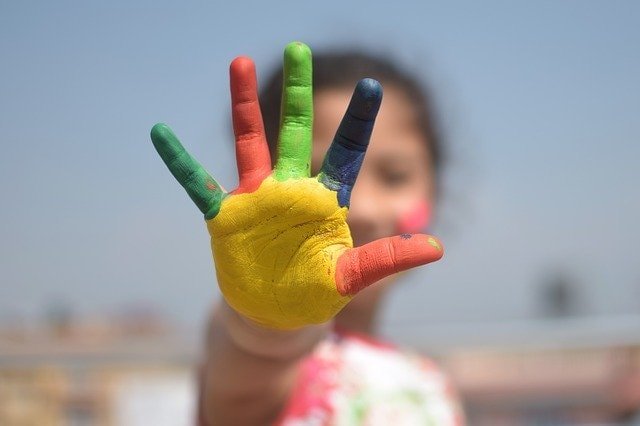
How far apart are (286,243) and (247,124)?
132mm

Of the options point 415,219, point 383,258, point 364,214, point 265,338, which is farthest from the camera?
point 415,219

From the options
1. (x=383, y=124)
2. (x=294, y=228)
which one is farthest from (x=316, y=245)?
(x=383, y=124)

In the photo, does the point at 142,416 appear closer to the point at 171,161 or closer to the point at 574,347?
the point at 574,347

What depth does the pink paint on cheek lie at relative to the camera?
1332 millimetres

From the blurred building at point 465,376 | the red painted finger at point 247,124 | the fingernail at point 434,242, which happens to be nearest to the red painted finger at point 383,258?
the fingernail at point 434,242

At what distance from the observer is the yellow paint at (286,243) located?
786 mm

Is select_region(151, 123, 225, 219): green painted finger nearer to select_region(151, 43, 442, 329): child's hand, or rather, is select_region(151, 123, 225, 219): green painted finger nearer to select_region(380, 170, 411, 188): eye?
select_region(151, 43, 442, 329): child's hand

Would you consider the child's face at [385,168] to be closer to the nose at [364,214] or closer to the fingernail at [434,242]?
the nose at [364,214]

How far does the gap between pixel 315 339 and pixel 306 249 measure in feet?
0.87

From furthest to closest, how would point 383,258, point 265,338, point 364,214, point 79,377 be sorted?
1. point 79,377
2. point 364,214
3. point 265,338
4. point 383,258

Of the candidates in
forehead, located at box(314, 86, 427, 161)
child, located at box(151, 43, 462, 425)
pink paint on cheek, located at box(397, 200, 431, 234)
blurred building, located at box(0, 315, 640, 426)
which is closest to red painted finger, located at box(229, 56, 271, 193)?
child, located at box(151, 43, 462, 425)

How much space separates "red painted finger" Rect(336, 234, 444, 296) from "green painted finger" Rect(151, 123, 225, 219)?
14cm

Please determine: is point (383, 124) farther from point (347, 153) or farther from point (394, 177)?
point (347, 153)

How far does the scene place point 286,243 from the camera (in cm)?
79
